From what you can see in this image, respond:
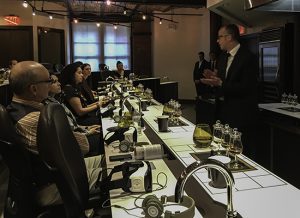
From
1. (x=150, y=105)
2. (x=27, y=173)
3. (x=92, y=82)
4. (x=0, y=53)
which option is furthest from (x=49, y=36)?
(x=27, y=173)

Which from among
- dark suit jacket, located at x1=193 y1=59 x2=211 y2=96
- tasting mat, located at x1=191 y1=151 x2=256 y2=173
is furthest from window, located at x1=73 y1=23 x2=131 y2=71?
tasting mat, located at x1=191 y1=151 x2=256 y2=173

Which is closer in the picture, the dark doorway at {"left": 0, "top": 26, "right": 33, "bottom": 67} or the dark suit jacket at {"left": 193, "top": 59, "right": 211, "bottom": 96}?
the dark suit jacket at {"left": 193, "top": 59, "right": 211, "bottom": 96}

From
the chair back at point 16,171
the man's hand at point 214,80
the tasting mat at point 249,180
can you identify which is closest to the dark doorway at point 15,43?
the man's hand at point 214,80

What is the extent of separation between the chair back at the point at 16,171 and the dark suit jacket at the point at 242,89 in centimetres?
184

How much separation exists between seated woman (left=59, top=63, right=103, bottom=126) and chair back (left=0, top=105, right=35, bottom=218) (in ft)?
8.60

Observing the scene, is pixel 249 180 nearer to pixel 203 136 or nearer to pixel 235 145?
pixel 235 145

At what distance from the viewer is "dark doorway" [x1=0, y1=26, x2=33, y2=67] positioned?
11.0m

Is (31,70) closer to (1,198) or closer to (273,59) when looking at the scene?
(1,198)

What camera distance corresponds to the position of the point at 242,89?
308 centimetres

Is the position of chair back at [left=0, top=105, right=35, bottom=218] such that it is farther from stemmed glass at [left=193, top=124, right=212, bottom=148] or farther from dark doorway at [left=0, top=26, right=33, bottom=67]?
dark doorway at [left=0, top=26, right=33, bottom=67]

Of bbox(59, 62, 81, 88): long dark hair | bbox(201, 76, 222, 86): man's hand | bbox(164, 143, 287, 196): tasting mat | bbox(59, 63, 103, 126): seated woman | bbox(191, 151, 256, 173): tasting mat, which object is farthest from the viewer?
bbox(59, 62, 81, 88): long dark hair

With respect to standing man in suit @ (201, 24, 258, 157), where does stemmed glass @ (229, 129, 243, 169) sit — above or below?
below

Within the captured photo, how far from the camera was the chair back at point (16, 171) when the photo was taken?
1821mm

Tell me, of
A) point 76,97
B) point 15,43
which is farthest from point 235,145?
point 15,43
